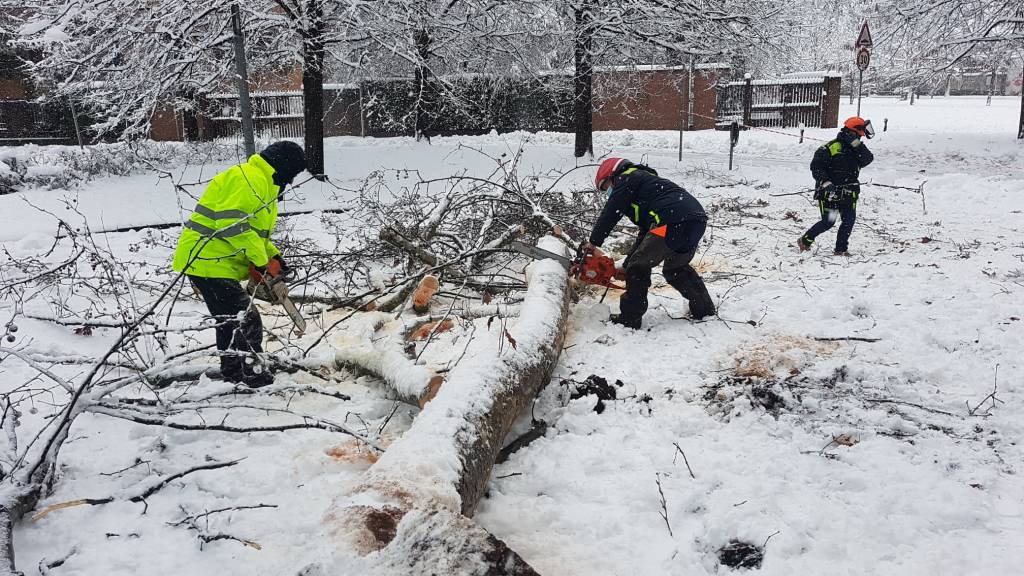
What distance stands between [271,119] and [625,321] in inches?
669

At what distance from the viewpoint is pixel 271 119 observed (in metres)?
18.8

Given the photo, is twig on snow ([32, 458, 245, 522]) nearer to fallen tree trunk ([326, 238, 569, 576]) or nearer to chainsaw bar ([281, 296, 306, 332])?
fallen tree trunk ([326, 238, 569, 576])

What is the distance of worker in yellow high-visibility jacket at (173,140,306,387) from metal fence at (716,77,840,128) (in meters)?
16.2

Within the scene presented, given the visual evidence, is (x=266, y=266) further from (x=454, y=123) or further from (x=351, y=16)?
(x=454, y=123)

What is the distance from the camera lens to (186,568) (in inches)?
87.9

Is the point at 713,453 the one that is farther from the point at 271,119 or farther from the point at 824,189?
the point at 271,119

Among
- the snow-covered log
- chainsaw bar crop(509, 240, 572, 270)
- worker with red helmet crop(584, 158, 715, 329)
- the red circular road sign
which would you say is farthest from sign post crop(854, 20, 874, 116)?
the snow-covered log

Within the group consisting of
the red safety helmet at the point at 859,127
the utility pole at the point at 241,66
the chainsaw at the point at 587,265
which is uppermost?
the utility pole at the point at 241,66

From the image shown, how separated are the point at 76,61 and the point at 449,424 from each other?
10.3 m

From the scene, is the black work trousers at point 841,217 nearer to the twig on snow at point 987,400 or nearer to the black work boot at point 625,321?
the black work boot at point 625,321

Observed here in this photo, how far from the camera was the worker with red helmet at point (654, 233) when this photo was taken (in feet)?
15.1

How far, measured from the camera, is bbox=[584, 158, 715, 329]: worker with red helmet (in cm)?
459

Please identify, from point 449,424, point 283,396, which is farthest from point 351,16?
point 449,424

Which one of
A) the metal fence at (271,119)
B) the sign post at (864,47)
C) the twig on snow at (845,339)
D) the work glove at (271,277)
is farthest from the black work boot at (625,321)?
the metal fence at (271,119)
